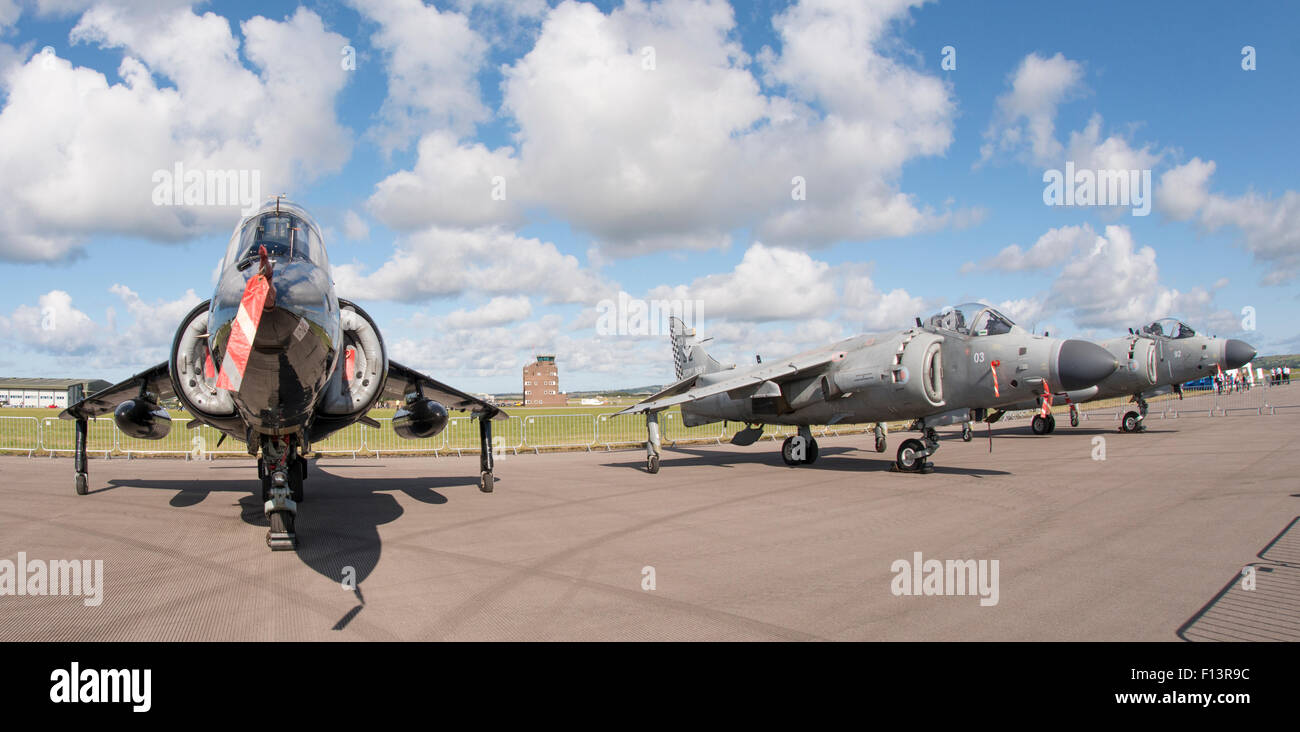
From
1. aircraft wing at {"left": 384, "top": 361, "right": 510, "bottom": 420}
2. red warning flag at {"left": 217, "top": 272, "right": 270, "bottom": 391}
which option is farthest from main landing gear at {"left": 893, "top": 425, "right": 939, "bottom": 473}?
red warning flag at {"left": 217, "top": 272, "right": 270, "bottom": 391}

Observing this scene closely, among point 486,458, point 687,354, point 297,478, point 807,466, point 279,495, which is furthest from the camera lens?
point 687,354

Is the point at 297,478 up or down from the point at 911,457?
up

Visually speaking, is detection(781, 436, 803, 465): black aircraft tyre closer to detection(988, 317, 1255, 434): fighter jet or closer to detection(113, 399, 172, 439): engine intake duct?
detection(988, 317, 1255, 434): fighter jet

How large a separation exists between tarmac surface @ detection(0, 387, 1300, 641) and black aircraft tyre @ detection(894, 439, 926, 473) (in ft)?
1.33

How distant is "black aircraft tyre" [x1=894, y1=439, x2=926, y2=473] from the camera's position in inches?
558

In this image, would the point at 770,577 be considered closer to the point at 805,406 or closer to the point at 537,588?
the point at 537,588

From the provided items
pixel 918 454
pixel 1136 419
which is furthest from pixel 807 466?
pixel 1136 419

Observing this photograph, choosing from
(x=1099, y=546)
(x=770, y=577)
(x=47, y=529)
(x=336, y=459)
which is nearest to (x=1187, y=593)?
(x=1099, y=546)

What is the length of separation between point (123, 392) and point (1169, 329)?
3268cm

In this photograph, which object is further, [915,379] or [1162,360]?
[1162,360]

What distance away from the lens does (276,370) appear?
5.48 meters

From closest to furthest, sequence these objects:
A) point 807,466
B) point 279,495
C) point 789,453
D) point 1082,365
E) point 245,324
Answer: point 245,324
point 279,495
point 1082,365
point 807,466
point 789,453

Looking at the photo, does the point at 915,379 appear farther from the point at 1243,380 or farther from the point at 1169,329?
the point at 1243,380

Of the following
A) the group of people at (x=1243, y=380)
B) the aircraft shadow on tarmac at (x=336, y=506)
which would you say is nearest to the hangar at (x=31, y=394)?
the aircraft shadow on tarmac at (x=336, y=506)
